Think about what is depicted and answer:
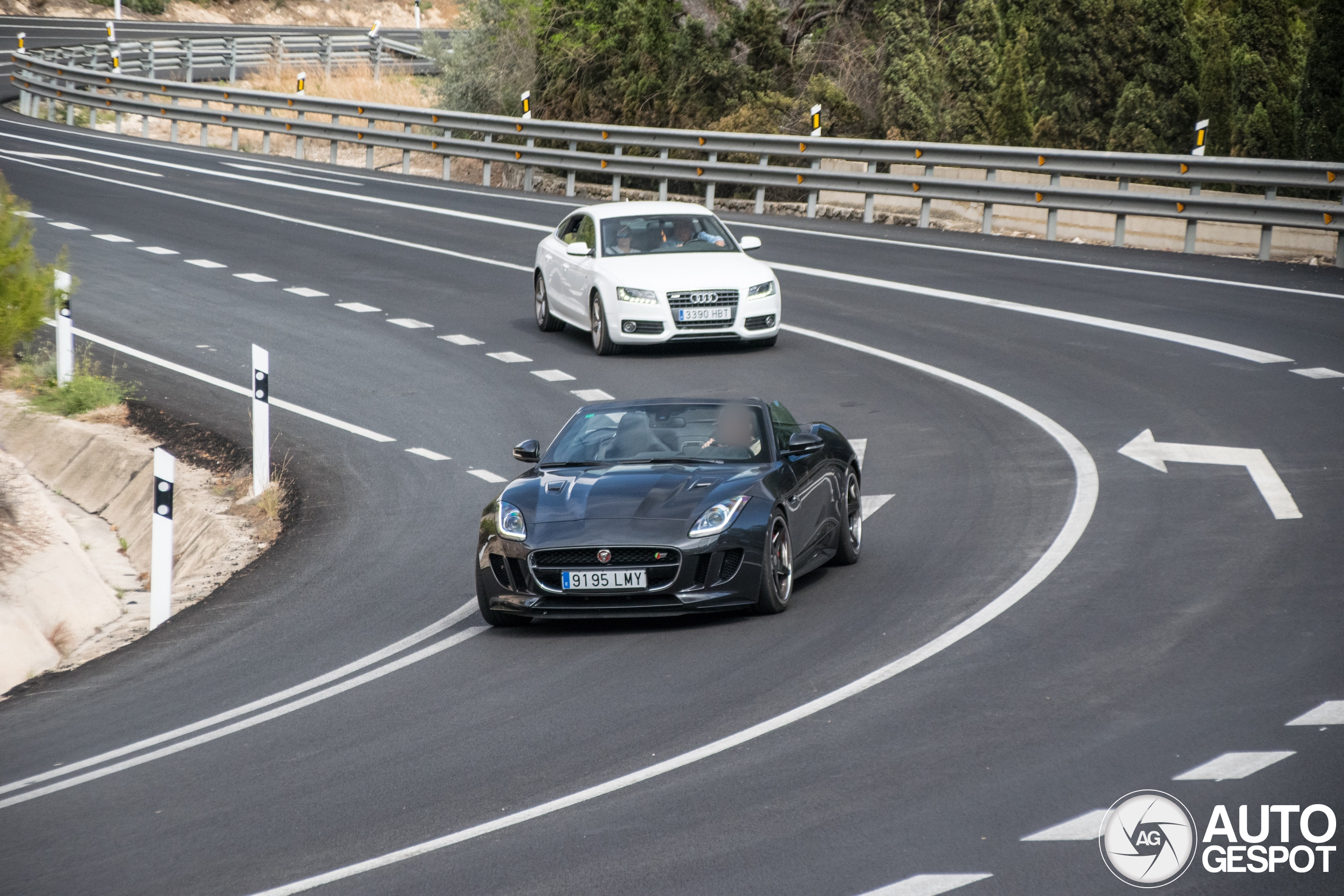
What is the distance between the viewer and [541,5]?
1666 inches

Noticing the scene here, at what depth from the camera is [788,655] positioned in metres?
9.02

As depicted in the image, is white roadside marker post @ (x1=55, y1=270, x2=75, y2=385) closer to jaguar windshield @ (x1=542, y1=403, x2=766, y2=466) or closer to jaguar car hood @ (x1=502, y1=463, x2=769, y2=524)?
jaguar windshield @ (x1=542, y1=403, x2=766, y2=466)

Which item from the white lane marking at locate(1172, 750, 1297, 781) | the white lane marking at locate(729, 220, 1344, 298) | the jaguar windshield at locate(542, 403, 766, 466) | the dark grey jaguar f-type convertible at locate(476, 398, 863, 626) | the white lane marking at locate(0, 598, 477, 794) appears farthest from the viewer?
the white lane marking at locate(729, 220, 1344, 298)

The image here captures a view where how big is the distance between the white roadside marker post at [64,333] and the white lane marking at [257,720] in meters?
9.51

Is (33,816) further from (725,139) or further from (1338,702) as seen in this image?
(725,139)

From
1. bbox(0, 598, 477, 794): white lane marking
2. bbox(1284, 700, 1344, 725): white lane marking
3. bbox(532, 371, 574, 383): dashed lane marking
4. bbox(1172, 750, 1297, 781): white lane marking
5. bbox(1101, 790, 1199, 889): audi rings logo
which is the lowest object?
bbox(0, 598, 477, 794): white lane marking

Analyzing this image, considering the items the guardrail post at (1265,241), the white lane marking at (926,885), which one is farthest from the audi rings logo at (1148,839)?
the guardrail post at (1265,241)

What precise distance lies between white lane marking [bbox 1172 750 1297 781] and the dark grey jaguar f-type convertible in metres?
3.47

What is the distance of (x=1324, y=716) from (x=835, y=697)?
221 centimetres

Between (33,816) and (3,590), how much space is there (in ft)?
16.2

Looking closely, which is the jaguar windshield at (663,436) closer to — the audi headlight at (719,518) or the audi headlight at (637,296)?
the audi headlight at (719,518)

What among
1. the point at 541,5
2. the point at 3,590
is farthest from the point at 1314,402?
the point at 541,5

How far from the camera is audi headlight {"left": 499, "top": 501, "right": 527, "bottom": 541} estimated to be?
32.8 feet

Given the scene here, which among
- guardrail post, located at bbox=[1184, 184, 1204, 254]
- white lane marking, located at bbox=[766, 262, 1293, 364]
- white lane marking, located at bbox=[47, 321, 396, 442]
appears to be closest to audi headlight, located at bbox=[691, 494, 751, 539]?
white lane marking, located at bbox=[47, 321, 396, 442]
